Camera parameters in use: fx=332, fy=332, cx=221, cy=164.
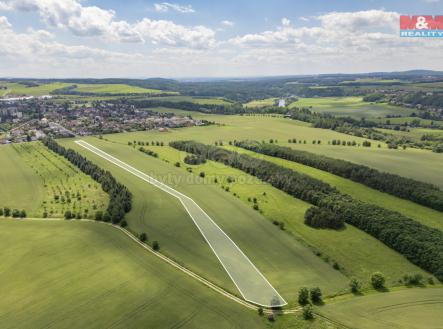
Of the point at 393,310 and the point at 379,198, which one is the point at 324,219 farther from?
the point at 393,310

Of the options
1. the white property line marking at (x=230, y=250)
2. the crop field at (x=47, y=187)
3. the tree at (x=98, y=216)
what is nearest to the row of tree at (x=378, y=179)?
the white property line marking at (x=230, y=250)

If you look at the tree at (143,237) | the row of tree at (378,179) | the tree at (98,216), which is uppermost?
the row of tree at (378,179)

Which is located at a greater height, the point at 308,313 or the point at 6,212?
the point at 6,212

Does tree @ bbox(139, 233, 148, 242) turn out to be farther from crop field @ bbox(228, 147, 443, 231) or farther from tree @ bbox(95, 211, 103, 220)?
crop field @ bbox(228, 147, 443, 231)

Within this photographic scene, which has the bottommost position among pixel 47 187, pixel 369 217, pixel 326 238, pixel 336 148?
pixel 326 238

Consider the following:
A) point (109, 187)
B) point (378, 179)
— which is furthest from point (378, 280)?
point (109, 187)

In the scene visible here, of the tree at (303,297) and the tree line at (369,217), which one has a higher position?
the tree line at (369,217)

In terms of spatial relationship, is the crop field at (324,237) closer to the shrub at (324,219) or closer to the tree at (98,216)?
the shrub at (324,219)
